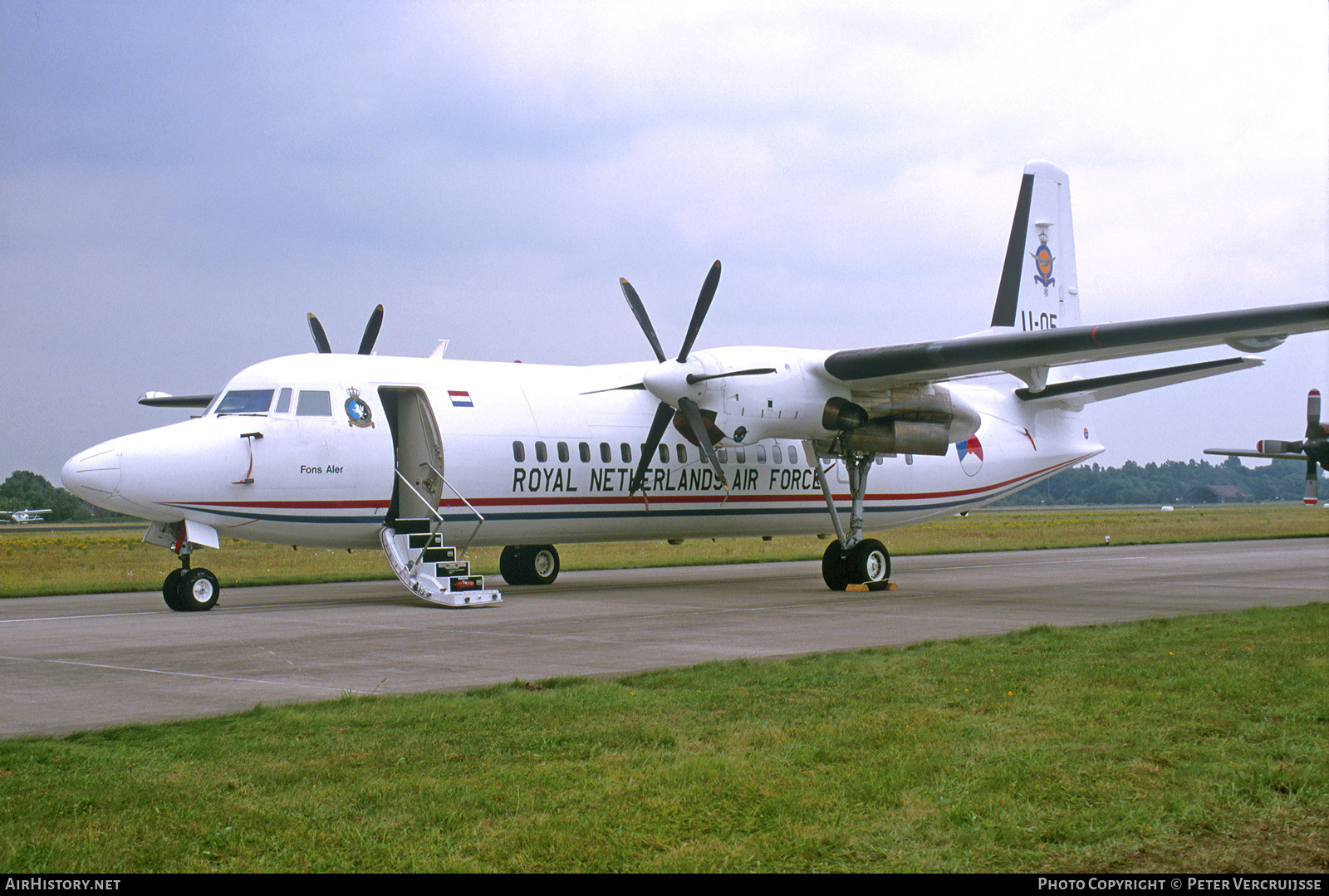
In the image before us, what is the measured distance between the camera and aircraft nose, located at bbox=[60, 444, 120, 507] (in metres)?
15.2

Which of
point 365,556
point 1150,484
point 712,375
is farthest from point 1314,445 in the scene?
point 1150,484

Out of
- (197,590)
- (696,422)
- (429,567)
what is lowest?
(197,590)

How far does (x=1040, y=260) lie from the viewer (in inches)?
1022

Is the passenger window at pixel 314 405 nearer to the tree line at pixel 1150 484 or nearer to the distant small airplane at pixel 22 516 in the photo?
the distant small airplane at pixel 22 516

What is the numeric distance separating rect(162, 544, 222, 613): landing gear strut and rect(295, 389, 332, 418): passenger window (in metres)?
2.56

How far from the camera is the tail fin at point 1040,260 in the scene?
2536cm

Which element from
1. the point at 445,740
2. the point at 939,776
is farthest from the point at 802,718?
the point at 445,740

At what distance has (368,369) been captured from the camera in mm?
17922

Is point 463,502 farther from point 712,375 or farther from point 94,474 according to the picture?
point 94,474

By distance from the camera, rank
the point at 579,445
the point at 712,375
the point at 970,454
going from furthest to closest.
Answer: the point at 970,454 → the point at 579,445 → the point at 712,375

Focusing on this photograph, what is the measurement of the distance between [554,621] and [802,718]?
24.4 ft

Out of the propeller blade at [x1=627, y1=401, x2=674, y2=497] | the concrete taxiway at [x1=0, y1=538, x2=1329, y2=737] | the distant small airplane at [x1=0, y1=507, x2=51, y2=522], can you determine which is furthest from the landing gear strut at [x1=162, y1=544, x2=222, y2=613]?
the distant small airplane at [x1=0, y1=507, x2=51, y2=522]

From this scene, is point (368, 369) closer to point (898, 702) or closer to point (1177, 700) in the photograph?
point (898, 702)

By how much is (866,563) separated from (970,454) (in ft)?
21.1
